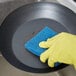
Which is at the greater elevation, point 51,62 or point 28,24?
point 28,24

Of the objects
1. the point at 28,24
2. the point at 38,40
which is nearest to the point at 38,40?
the point at 38,40

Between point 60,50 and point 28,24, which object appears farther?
point 28,24

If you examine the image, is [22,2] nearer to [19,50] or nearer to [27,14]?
[27,14]

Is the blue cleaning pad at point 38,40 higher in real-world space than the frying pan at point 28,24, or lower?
lower

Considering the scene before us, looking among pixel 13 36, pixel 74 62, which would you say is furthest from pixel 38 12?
pixel 74 62

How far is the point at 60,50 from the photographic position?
59cm

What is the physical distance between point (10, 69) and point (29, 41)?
9.9 inches

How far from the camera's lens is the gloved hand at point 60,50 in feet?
1.88

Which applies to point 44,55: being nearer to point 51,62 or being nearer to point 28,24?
point 51,62

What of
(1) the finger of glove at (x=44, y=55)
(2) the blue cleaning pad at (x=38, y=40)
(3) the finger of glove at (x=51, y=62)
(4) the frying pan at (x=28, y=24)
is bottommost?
(3) the finger of glove at (x=51, y=62)

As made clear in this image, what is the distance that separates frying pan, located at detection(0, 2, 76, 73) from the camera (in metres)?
0.66

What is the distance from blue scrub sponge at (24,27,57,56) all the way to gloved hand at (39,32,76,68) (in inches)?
0.8

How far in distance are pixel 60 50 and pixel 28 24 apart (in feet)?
0.70

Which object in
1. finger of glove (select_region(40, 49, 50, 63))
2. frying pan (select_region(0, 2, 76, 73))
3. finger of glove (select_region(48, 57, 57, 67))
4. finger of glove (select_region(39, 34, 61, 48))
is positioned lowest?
finger of glove (select_region(48, 57, 57, 67))
